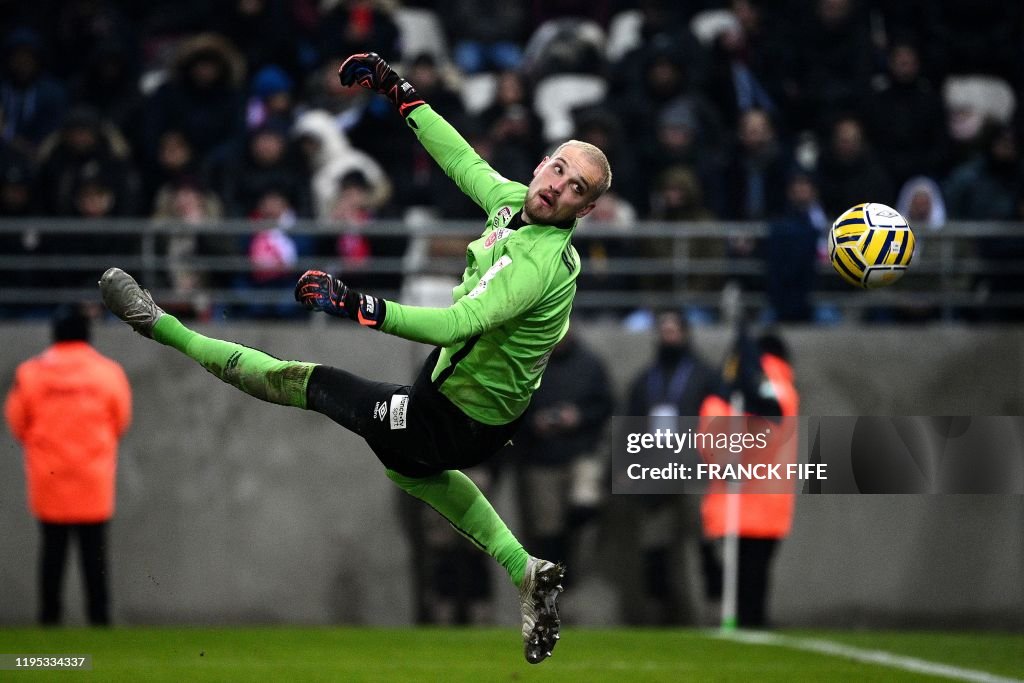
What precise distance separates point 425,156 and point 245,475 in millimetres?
3274

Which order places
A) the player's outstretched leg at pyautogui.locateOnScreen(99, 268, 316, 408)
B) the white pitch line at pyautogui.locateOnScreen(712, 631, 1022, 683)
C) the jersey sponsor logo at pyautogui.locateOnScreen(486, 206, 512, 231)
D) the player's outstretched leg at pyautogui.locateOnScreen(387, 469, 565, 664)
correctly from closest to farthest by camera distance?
the jersey sponsor logo at pyautogui.locateOnScreen(486, 206, 512, 231) → the player's outstretched leg at pyautogui.locateOnScreen(99, 268, 316, 408) → the player's outstretched leg at pyautogui.locateOnScreen(387, 469, 565, 664) → the white pitch line at pyautogui.locateOnScreen(712, 631, 1022, 683)

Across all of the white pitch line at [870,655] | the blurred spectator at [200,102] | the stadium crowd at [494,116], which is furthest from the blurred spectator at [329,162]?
the white pitch line at [870,655]

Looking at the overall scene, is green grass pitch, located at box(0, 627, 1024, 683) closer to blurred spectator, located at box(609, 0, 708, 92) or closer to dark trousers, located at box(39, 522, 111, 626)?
dark trousers, located at box(39, 522, 111, 626)

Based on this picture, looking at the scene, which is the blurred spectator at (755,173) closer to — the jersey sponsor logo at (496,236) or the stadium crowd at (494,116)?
the stadium crowd at (494,116)

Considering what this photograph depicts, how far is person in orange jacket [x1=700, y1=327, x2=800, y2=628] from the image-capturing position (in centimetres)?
1327

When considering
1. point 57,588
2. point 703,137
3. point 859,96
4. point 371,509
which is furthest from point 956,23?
point 57,588

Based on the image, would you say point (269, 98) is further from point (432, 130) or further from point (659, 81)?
A: point (432, 130)

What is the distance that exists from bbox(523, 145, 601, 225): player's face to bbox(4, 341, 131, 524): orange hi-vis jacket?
6227mm

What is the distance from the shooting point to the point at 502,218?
812cm

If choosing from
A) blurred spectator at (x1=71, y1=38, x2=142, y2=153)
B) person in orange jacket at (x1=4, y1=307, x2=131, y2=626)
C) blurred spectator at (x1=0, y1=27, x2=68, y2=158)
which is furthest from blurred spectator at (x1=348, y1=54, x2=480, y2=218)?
person in orange jacket at (x1=4, y1=307, x2=131, y2=626)

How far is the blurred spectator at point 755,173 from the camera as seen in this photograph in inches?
589

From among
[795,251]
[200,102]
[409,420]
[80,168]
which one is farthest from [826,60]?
[409,420]

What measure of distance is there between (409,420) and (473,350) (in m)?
0.47

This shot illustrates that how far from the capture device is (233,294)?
1433 centimetres
